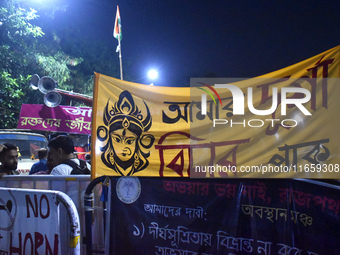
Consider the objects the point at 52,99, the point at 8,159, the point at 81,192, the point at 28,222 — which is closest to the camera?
the point at 28,222

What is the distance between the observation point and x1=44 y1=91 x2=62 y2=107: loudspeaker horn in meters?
12.8

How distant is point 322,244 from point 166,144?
1.87 metres

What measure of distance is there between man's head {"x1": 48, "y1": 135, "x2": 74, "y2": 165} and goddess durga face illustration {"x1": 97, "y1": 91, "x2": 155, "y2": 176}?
0.72 meters

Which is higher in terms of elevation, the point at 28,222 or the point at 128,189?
the point at 128,189

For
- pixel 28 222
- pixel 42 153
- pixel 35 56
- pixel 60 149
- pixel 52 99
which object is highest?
pixel 35 56

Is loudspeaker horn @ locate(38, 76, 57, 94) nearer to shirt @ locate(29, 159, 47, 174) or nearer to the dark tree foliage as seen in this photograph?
the dark tree foliage

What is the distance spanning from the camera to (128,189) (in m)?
3.57

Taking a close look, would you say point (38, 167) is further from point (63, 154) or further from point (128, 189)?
point (128, 189)

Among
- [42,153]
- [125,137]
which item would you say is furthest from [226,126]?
[42,153]

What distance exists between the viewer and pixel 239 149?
344 centimetres

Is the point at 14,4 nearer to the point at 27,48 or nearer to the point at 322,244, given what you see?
the point at 27,48

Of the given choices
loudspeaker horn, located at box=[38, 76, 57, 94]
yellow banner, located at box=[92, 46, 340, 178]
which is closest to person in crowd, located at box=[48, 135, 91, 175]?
yellow banner, located at box=[92, 46, 340, 178]

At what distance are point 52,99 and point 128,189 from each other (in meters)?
10.4

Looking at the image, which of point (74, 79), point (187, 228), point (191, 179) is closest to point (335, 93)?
point (191, 179)
